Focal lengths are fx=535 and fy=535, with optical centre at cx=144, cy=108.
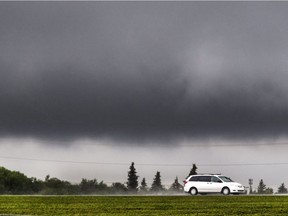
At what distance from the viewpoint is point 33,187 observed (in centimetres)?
17150

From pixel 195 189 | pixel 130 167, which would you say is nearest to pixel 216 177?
pixel 195 189

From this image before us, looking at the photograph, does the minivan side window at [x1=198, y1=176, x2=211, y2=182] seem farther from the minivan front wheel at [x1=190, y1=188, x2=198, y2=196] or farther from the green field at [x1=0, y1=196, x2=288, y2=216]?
the green field at [x1=0, y1=196, x2=288, y2=216]

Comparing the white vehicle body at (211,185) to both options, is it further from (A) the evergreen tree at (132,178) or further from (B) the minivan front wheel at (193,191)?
(A) the evergreen tree at (132,178)

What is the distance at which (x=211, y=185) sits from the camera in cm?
4709

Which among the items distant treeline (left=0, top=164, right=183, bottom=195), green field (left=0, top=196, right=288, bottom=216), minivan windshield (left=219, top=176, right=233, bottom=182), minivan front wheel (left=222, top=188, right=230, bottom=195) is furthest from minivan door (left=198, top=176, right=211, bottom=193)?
distant treeline (left=0, top=164, right=183, bottom=195)

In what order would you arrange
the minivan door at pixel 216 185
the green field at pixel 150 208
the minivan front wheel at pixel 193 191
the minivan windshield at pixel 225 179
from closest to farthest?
1. the green field at pixel 150 208
2. the minivan door at pixel 216 185
3. the minivan windshield at pixel 225 179
4. the minivan front wheel at pixel 193 191

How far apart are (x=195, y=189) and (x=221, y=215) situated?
91.1ft

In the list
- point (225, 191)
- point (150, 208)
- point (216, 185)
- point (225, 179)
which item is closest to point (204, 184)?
point (216, 185)

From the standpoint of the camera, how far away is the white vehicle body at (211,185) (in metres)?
46.3

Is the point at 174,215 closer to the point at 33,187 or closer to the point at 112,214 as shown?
the point at 112,214

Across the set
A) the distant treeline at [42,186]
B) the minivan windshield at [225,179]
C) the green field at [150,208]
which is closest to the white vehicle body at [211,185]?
the minivan windshield at [225,179]

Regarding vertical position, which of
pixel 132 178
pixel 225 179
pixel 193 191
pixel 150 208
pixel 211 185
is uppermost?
pixel 132 178

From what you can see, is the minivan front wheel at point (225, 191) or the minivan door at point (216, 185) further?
the minivan door at point (216, 185)

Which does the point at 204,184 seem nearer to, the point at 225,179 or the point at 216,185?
the point at 216,185
